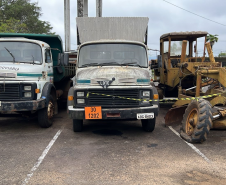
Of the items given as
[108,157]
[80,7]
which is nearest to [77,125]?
[108,157]

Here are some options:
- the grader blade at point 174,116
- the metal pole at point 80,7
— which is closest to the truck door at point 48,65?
the grader blade at point 174,116

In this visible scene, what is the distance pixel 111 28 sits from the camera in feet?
26.6

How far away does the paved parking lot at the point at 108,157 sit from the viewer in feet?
12.2

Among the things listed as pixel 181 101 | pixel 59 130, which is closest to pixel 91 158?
pixel 59 130

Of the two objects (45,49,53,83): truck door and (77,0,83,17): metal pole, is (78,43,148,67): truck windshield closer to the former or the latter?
(45,49,53,83): truck door

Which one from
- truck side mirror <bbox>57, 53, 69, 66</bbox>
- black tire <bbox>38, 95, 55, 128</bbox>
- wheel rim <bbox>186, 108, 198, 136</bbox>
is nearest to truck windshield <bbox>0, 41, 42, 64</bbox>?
truck side mirror <bbox>57, 53, 69, 66</bbox>

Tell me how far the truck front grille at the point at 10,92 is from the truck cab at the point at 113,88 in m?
1.42

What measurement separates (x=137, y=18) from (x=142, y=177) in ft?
19.1

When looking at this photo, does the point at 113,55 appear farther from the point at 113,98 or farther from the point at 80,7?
the point at 80,7

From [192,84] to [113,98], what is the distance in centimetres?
555

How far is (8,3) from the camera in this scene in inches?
1205

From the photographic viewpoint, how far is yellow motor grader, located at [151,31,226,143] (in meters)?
5.24

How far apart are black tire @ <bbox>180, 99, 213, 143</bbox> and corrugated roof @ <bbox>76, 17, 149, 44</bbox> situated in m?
3.42

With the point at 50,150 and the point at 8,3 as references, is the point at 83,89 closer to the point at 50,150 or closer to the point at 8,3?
the point at 50,150
